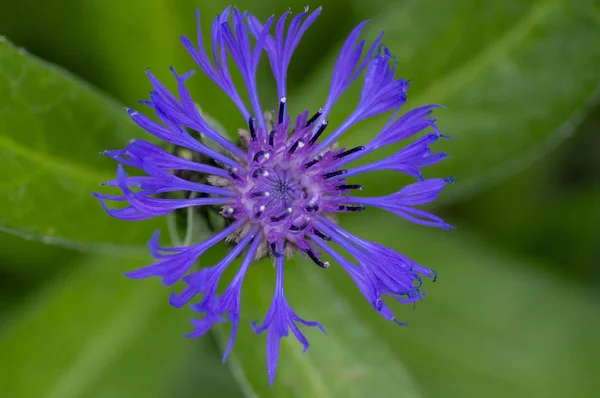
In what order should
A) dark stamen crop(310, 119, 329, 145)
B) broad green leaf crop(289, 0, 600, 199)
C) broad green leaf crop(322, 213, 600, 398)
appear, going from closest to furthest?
dark stamen crop(310, 119, 329, 145) → broad green leaf crop(289, 0, 600, 199) → broad green leaf crop(322, 213, 600, 398)

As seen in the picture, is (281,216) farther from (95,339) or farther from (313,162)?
(95,339)

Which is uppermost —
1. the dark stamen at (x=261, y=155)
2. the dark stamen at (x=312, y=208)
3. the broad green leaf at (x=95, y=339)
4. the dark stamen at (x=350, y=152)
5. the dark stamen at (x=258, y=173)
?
the broad green leaf at (x=95, y=339)

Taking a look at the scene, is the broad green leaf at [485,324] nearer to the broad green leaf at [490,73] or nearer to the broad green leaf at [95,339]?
the broad green leaf at [490,73]

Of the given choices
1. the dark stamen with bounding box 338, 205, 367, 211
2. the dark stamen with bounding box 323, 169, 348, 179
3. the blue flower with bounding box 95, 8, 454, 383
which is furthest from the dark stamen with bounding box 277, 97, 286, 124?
the dark stamen with bounding box 338, 205, 367, 211

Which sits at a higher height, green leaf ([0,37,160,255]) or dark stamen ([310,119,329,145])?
green leaf ([0,37,160,255])

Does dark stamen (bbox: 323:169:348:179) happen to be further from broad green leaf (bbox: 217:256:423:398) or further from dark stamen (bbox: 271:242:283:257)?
broad green leaf (bbox: 217:256:423:398)

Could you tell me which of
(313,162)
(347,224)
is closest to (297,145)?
(313,162)

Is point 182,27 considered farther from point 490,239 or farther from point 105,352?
point 490,239

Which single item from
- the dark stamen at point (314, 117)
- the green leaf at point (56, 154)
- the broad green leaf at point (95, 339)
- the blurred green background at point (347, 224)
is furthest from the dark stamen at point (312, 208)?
the broad green leaf at point (95, 339)
